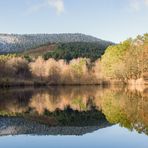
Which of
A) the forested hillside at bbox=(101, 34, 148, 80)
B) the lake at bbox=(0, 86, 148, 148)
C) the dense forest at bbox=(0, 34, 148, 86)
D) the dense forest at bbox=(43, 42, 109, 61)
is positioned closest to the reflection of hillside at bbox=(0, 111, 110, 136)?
the lake at bbox=(0, 86, 148, 148)

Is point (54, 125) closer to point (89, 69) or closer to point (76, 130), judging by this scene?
point (76, 130)

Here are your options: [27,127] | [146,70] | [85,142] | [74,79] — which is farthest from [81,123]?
[74,79]

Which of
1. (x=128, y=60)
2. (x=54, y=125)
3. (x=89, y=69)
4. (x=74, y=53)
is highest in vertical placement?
(x=128, y=60)

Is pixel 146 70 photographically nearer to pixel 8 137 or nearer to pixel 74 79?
pixel 74 79

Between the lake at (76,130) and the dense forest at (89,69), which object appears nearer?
the lake at (76,130)

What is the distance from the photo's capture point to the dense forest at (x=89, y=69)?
3499 inches

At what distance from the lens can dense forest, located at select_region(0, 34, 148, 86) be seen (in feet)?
292

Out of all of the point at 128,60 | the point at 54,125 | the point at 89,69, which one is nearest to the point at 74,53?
the point at 89,69

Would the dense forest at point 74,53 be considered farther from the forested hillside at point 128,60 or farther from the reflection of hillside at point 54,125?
the reflection of hillside at point 54,125

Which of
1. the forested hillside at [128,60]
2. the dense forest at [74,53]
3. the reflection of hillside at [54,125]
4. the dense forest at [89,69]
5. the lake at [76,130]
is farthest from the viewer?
the dense forest at [74,53]

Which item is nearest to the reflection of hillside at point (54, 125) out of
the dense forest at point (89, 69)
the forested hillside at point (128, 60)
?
the dense forest at point (89, 69)

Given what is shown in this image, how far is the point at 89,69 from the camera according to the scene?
357ft

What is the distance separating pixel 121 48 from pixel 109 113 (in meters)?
63.1

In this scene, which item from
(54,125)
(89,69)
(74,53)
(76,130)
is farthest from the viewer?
(74,53)
